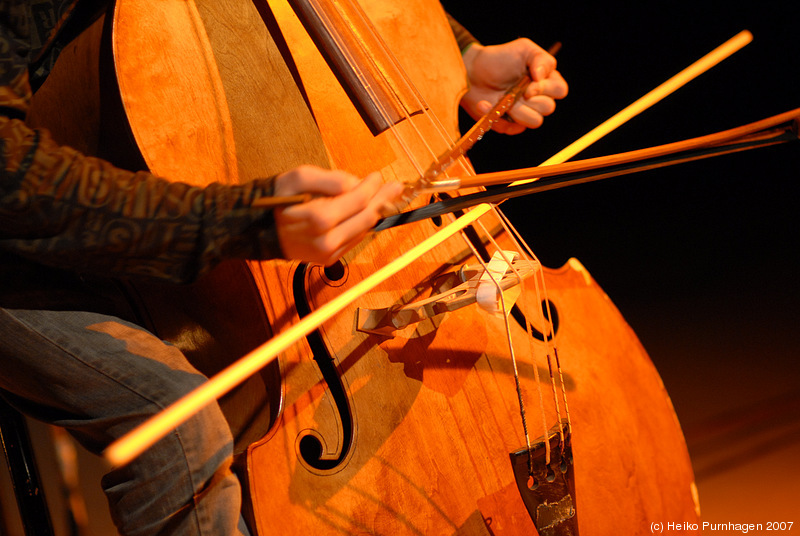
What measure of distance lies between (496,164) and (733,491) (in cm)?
110

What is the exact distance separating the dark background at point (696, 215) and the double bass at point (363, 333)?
744 millimetres

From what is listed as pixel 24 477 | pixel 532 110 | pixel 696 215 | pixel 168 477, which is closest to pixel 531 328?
pixel 532 110

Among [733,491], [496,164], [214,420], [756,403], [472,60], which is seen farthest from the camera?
[496,164]

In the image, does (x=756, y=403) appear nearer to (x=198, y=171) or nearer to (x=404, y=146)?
(x=404, y=146)

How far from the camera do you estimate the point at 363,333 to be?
701mm

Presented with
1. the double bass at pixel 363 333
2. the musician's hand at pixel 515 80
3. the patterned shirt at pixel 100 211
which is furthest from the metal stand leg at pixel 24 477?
the musician's hand at pixel 515 80

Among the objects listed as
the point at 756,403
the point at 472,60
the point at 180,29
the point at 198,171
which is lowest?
the point at 756,403

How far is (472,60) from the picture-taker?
1.02 metres

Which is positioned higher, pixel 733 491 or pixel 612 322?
pixel 612 322

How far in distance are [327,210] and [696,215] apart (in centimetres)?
218

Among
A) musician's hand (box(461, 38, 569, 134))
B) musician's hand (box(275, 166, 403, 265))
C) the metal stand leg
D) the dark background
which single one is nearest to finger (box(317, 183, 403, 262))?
musician's hand (box(275, 166, 403, 265))

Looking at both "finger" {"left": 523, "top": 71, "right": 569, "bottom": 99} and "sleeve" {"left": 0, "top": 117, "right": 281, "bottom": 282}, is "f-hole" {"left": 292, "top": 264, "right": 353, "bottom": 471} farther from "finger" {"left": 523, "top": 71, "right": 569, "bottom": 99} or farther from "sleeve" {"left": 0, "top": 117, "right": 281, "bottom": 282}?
"finger" {"left": 523, "top": 71, "right": 569, "bottom": 99}

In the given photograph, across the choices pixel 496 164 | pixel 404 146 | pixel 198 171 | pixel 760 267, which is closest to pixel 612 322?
pixel 404 146

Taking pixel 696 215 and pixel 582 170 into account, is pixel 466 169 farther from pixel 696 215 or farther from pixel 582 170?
pixel 696 215
